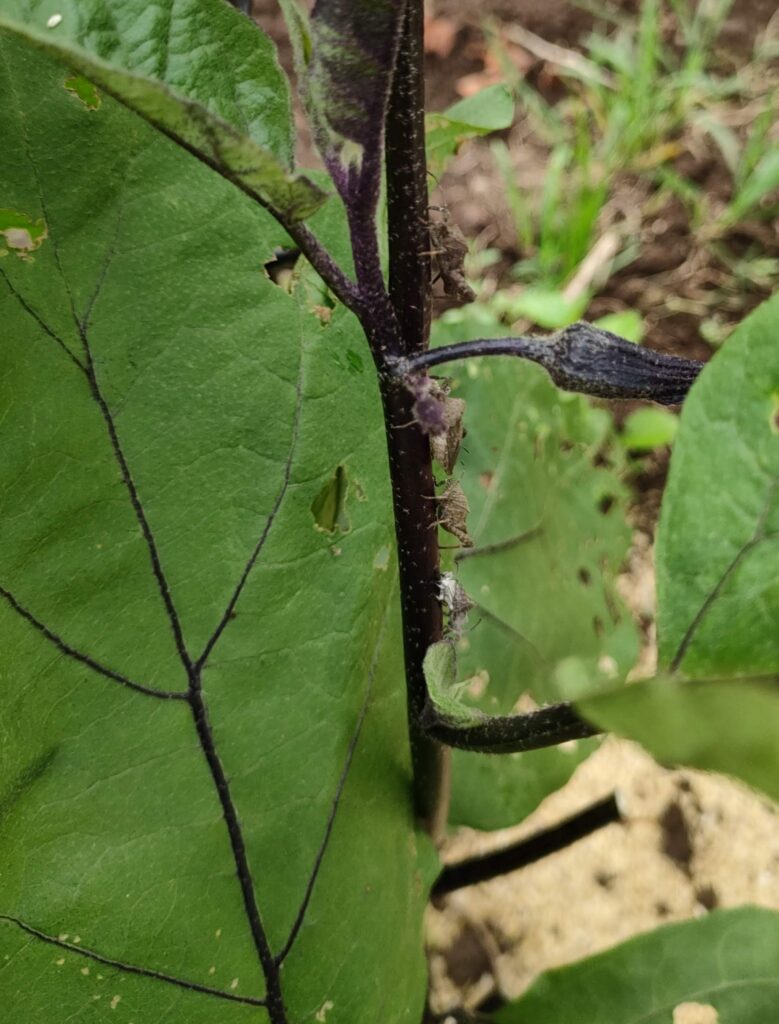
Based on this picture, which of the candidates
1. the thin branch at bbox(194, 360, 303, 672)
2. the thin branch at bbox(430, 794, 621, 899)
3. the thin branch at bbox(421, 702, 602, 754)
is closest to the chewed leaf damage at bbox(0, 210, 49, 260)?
the thin branch at bbox(194, 360, 303, 672)

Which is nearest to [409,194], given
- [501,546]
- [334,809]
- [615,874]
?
[334,809]

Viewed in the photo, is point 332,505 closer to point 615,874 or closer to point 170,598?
point 170,598

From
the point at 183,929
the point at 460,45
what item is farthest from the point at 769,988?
the point at 460,45

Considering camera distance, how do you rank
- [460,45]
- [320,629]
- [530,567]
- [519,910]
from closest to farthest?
[320,629]
[530,567]
[519,910]
[460,45]

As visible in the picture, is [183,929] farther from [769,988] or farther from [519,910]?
[519,910]

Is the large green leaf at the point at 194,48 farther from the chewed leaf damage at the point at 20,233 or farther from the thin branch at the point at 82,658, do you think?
the thin branch at the point at 82,658

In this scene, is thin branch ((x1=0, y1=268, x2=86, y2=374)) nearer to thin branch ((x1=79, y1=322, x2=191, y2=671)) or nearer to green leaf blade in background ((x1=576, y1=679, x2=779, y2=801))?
thin branch ((x1=79, y1=322, x2=191, y2=671))
